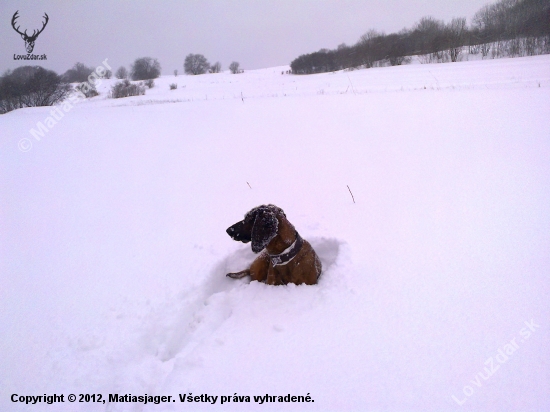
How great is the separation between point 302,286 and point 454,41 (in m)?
35.4

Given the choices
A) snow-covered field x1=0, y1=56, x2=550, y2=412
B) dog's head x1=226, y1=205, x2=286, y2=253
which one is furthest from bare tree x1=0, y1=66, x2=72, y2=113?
dog's head x1=226, y1=205, x2=286, y2=253

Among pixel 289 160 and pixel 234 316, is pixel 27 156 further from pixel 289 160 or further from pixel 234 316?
pixel 234 316

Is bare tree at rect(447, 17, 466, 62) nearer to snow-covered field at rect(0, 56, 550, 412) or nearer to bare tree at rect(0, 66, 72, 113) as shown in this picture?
snow-covered field at rect(0, 56, 550, 412)

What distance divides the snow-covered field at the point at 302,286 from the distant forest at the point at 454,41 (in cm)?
2718

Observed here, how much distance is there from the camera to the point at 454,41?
27.9 meters

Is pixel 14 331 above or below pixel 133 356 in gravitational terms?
above

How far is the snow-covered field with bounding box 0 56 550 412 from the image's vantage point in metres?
1.54

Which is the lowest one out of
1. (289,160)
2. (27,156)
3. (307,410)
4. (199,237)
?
(307,410)

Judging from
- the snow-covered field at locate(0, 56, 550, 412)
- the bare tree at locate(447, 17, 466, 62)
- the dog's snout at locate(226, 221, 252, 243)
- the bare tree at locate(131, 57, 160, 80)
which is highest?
the bare tree at locate(131, 57, 160, 80)

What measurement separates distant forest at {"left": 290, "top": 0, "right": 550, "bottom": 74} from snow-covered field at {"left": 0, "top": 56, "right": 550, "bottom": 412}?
89.2 feet

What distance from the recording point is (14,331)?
79.6 inches

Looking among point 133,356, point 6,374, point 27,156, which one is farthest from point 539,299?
point 27,156

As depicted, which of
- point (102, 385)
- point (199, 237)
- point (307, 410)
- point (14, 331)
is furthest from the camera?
point (199, 237)

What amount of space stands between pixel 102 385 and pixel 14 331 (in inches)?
36.9
